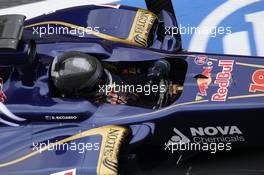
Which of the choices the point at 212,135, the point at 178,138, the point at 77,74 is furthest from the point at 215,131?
the point at 77,74

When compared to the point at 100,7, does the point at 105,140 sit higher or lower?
lower

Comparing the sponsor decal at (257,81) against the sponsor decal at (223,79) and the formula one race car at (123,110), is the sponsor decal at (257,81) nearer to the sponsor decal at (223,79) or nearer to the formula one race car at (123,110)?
the formula one race car at (123,110)

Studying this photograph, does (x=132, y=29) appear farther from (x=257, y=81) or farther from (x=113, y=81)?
(x=257, y=81)

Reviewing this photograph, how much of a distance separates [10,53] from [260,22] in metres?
2.72

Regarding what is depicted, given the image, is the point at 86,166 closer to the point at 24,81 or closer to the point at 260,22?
the point at 24,81

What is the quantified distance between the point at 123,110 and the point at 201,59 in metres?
0.69

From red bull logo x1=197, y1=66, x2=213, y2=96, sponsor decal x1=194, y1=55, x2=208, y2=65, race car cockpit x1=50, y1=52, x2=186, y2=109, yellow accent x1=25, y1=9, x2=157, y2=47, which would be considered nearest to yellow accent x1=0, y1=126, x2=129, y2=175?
race car cockpit x1=50, y1=52, x2=186, y2=109

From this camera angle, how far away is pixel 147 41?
4.16 metres

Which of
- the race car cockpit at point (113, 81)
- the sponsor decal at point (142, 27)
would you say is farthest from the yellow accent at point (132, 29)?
the race car cockpit at point (113, 81)

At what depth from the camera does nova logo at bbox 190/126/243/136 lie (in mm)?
3518

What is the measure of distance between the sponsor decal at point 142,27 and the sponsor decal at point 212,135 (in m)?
0.86

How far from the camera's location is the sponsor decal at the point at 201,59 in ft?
12.4

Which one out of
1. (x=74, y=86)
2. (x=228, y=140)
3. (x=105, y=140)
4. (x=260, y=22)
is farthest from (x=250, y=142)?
(x=260, y=22)

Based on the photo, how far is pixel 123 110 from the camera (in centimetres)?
356
